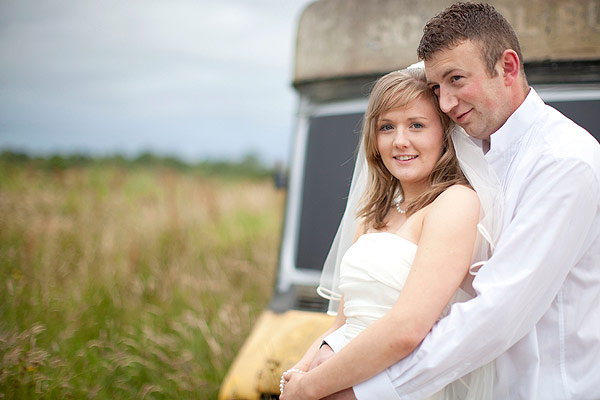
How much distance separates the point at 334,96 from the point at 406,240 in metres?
1.64

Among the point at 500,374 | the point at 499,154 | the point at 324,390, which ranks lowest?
the point at 324,390

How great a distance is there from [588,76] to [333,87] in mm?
1409

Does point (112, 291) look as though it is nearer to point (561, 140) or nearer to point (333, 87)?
point (333, 87)

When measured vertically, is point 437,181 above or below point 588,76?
below

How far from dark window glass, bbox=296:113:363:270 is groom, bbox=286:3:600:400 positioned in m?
1.37

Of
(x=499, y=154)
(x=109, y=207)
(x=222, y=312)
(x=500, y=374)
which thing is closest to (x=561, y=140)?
(x=499, y=154)

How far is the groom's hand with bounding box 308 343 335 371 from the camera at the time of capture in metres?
1.95

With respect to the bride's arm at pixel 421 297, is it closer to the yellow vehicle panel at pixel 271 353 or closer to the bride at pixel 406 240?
the bride at pixel 406 240

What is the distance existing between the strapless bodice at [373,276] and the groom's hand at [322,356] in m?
0.08

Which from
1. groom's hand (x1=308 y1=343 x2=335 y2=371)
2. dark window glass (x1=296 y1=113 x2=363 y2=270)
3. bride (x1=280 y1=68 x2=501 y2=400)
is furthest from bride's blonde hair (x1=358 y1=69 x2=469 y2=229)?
dark window glass (x1=296 y1=113 x2=363 y2=270)

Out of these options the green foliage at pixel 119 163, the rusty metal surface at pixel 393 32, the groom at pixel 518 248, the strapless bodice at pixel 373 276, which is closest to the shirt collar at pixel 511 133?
the groom at pixel 518 248

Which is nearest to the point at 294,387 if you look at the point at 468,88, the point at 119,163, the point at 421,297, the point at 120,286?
the point at 421,297

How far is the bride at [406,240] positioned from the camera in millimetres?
1694

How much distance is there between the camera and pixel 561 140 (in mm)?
1713
